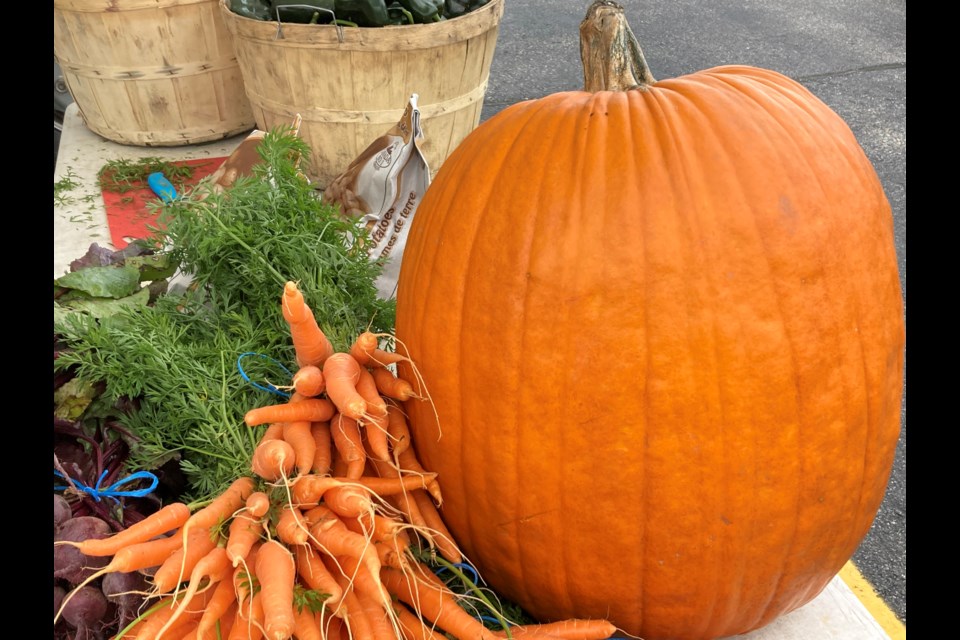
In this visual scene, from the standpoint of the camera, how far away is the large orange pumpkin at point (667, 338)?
126cm

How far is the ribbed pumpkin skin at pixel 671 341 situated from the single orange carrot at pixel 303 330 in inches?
9.3

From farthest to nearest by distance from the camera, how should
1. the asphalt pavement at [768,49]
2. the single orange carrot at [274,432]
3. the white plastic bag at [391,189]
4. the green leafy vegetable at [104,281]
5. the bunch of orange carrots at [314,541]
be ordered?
the asphalt pavement at [768,49] → the white plastic bag at [391,189] → the green leafy vegetable at [104,281] → the single orange carrot at [274,432] → the bunch of orange carrots at [314,541]

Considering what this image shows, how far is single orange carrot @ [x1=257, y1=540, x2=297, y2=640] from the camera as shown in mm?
1229

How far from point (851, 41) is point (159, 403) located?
681 centimetres

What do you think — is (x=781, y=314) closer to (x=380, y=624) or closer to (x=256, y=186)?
(x=380, y=624)

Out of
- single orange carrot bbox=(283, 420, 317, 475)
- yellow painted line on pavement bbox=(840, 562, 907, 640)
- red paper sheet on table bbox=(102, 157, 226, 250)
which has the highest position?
single orange carrot bbox=(283, 420, 317, 475)

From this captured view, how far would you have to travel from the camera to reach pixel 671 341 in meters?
1.25

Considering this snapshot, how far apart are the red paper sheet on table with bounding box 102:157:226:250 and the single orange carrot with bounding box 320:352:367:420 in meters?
1.93

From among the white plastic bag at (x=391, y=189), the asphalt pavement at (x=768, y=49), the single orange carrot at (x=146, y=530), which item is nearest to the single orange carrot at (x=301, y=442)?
the single orange carrot at (x=146, y=530)

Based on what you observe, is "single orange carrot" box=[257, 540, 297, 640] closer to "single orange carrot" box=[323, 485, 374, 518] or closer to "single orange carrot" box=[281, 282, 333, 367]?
"single orange carrot" box=[323, 485, 374, 518]

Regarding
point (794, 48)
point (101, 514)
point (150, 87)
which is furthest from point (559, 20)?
point (101, 514)

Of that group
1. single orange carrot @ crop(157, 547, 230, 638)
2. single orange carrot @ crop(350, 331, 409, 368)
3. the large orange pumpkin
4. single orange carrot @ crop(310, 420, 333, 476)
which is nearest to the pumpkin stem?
the large orange pumpkin

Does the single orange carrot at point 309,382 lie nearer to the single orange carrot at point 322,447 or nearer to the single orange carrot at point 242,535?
the single orange carrot at point 322,447

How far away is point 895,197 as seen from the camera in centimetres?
442
